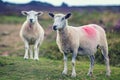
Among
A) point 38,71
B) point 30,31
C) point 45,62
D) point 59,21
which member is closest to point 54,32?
point 30,31

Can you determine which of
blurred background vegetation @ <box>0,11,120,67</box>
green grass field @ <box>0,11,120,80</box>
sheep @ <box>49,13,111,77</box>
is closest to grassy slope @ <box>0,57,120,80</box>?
green grass field @ <box>0,11,120,80</box>

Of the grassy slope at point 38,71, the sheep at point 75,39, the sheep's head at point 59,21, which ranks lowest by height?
the grassy slope at point 38,71

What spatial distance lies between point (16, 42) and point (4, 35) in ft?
11.6

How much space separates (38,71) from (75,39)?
1853 millimetres

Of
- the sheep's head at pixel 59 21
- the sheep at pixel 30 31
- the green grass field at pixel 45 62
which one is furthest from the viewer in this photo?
the sheep at pixel 30 31

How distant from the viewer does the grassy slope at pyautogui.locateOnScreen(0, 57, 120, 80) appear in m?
16.3

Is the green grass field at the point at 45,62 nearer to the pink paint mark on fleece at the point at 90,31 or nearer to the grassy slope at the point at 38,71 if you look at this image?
the grassy slope at the point at 38,71

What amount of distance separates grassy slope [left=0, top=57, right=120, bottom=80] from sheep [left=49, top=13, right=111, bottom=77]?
35 centimetres

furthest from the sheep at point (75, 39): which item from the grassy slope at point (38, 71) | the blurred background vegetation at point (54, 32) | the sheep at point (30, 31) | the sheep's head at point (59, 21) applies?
the blurred background vegetation at point (54, 32)

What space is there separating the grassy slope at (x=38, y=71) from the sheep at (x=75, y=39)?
1.16ft

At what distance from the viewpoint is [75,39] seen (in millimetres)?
16297

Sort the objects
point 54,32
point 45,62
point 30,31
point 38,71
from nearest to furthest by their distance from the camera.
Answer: point 38,71 < point 45,62 < point 30,31 < point 54,32

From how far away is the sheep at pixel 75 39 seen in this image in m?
16.0

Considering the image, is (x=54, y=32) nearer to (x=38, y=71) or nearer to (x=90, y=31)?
(x=90, y=31)
